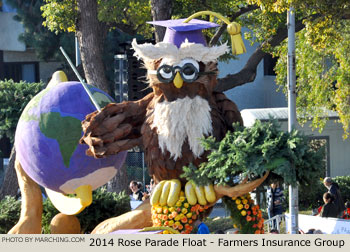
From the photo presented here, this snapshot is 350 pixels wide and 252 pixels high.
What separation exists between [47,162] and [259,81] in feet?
A: 60.4

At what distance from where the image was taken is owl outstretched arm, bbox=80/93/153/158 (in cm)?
842

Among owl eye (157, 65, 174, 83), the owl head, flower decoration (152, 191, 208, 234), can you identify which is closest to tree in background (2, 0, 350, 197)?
the owl head

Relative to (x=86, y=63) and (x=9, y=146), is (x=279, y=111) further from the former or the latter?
(x=9, y=146)

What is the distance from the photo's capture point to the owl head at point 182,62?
8242 mm

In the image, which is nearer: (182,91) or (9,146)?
(182,91)

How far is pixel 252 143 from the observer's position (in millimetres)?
7621

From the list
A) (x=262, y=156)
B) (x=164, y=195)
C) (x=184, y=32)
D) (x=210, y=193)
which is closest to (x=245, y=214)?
(x=210, y=193)

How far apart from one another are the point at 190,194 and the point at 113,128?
3.70 ft

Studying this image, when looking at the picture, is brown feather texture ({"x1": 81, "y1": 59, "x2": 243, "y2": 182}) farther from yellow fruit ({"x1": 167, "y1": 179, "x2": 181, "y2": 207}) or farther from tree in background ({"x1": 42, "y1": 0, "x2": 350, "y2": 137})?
tree in background ({"x1": 42, "y1": 0, "x2": 350, "y2": 137})

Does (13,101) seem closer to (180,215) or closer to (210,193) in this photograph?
(180,215)

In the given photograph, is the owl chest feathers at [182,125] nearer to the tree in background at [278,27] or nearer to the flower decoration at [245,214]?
the flower decoration at [245,214]

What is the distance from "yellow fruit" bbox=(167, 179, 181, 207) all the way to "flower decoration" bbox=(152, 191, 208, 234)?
45mm

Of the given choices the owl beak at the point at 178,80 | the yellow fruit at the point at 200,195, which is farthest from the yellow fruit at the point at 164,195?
the owl beak at the point at 178,80

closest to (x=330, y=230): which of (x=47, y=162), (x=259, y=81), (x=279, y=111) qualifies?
(x=47, y=162)
